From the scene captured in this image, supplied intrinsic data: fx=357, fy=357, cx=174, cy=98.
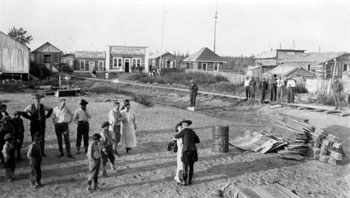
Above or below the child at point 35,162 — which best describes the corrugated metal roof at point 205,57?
above

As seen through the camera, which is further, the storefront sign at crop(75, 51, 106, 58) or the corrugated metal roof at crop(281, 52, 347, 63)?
the storefront sign at crop(75, 51, 106, 58)

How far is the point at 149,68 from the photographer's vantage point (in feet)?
172

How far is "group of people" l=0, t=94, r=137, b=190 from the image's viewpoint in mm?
7738

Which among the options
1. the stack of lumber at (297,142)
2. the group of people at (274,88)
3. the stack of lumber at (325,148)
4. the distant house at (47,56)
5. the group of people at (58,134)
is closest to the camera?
the group of people at (58,134)

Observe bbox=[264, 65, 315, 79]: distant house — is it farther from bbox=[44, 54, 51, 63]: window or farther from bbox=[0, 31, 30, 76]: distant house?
bbox=[44, 54, 51, 63]: window

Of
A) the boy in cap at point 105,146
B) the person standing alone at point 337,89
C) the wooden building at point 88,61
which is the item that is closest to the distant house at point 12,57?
the wooden building at point 88,61

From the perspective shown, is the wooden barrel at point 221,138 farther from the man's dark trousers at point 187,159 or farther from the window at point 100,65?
the window at point 100,65

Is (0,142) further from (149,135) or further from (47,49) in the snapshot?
(47,49)


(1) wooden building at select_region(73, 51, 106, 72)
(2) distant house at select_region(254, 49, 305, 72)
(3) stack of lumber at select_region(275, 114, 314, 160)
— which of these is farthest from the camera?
(1) wooden building at select_region(73, 51, 106, 72)

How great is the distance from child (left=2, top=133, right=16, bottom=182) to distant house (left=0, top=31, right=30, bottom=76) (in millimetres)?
29407

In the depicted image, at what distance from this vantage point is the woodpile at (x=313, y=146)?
36.0 ft

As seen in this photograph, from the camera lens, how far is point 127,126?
10516 millimetres

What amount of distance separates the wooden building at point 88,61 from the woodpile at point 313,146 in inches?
2065

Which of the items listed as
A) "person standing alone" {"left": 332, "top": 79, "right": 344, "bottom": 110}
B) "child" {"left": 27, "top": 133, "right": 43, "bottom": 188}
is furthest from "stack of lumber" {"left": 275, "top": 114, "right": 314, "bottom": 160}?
"person standing alone" {"left": 332, "top": 79, "right": 344, "bottom": 110}
